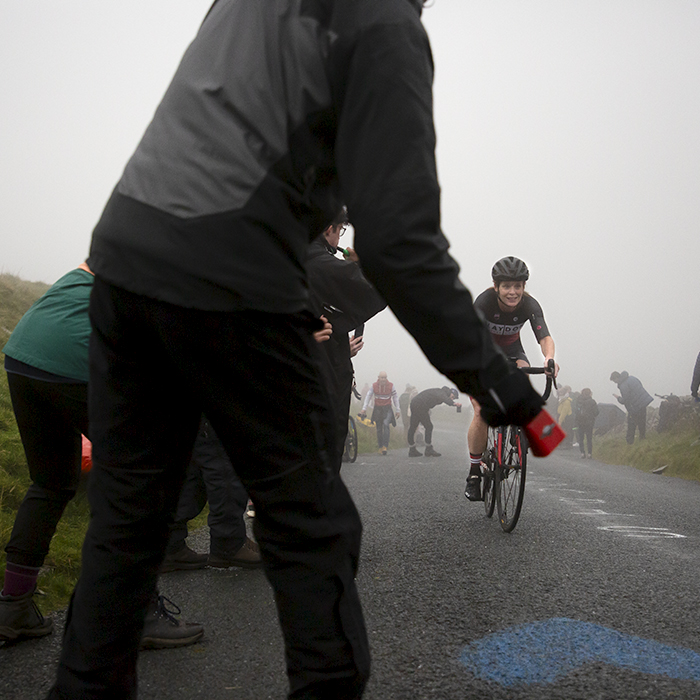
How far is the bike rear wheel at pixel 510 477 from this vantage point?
4945mm

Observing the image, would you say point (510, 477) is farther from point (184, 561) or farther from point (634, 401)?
point (634, 401)

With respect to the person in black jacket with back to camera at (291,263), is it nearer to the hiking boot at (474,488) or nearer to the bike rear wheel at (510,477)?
the bike rear wheel at (510,477)

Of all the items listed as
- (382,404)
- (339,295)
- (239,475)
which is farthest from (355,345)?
(382,404)

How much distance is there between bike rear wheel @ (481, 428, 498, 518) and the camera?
560cm

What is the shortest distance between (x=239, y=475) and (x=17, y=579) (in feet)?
5.75

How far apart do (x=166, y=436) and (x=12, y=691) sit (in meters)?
1.39

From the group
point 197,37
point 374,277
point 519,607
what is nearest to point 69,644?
point 374,277

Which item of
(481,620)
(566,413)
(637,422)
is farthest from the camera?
(566,413)

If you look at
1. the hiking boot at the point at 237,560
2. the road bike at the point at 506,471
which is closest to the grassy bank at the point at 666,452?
the road bike at the point at 506,471

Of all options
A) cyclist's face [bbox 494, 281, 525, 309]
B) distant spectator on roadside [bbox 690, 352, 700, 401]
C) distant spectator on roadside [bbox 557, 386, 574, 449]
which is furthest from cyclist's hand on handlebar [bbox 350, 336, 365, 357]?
distant spectator on roadside [bbox 557, 386, 574, 449]

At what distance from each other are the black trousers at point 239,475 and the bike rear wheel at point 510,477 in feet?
12.9

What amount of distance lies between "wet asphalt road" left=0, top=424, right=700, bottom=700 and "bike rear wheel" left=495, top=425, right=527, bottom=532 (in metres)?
0.16

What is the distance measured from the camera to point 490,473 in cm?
561

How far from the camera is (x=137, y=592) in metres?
1.34
